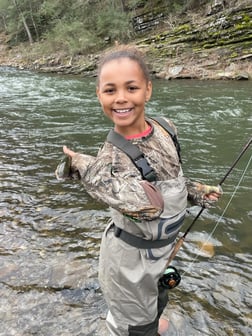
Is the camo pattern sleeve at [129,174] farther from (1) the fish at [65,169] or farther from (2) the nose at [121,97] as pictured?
(2) the nose at [121,97]

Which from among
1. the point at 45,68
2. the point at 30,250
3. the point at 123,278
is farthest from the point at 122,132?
the point at 45,68

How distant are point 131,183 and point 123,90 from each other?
0.55m

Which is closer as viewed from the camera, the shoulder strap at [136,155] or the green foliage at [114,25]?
the shoulder strap at [136,155]

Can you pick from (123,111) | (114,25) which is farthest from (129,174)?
(114,25)

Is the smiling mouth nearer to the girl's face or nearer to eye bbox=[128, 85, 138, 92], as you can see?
the girl's face

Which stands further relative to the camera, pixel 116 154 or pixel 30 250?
pixel 30 250

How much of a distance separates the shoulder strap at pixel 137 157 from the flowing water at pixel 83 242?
1663mm

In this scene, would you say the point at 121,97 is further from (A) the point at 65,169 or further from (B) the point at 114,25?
(B) the point at 114,25

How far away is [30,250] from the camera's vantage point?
13.6ft

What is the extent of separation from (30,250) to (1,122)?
23.7ft

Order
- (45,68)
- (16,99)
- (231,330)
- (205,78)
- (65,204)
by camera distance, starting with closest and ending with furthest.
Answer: (231,330) < (65,204) < (16,99) < (205,78) < (45,68)

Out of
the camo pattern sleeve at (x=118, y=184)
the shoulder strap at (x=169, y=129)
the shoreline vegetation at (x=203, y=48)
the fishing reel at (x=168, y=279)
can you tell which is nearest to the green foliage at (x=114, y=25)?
the shoreline vegetation at (x=203, y=48)

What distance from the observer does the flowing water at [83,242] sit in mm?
3105

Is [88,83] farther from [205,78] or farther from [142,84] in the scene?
[142,84]
